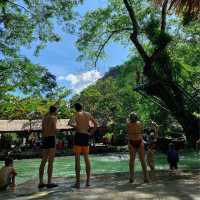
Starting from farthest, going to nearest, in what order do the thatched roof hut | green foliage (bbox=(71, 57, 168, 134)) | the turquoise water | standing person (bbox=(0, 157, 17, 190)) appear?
the thatched roof hut < green foliage (bbox=(71, 57, 168, 134)) < the turquoise water < standing person (bbox=(0, 157, 17, 190))

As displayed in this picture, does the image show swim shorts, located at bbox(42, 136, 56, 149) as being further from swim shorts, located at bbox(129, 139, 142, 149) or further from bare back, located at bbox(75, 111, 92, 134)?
swim shorts, located at bbox(129, 139, 142, 149)

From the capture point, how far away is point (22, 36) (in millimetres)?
24844

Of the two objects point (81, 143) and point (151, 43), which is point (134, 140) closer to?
point (81, 143)

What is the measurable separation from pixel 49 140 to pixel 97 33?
69.5 ft

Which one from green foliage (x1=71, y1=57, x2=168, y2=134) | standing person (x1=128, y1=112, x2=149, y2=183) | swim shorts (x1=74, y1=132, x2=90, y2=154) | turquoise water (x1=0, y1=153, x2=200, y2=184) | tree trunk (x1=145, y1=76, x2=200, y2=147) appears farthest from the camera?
green foliage (x1=71, y1=57, x2=168, y2=134)

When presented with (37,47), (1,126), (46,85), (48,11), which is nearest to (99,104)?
(1,126)

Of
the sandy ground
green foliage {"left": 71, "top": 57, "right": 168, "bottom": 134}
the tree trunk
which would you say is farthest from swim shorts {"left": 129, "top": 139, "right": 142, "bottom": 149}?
green foliage {"left": 71, "top": 57, "right": 168, "bottom": 134}

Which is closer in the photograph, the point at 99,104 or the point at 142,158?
the point at 142,158

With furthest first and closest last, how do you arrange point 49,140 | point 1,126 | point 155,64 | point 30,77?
1. point 1,126
2. point 30,77
3. point 155,64
4. point 49,140

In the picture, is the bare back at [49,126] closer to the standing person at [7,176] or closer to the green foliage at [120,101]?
the standing person at [7,176]

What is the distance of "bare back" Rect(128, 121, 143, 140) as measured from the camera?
374 inches

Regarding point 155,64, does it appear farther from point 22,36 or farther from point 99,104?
point 99,104

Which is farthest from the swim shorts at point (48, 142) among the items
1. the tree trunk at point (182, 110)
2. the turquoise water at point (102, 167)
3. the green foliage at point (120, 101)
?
the green foliage at point (120, 101)

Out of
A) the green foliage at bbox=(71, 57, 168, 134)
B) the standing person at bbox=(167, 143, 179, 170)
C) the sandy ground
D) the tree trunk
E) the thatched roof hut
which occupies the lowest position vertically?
the sandy ground
